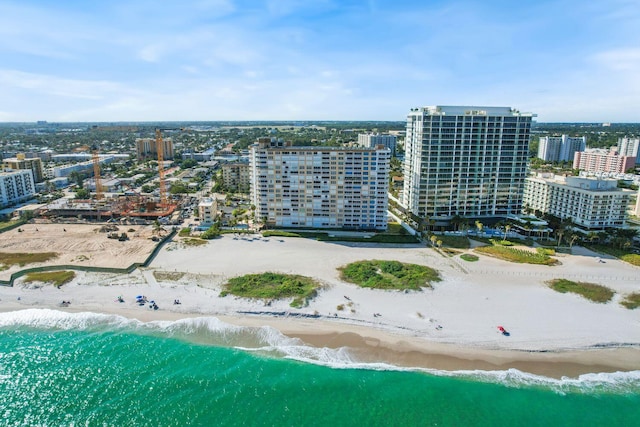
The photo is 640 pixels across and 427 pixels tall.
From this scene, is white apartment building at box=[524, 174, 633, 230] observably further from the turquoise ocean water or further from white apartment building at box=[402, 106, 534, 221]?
the turquoise ocean water

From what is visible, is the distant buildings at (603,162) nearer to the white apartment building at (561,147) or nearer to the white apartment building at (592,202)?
the white apartment building at (561,147)

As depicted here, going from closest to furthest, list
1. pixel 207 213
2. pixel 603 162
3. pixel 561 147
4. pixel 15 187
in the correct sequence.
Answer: pixel 207 213, pixel 15 187, pixel 603 162, pixel 561 147

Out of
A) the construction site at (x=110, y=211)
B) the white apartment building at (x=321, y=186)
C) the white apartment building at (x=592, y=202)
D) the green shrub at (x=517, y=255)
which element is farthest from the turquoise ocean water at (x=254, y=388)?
the construction site at (x=110, y=211)

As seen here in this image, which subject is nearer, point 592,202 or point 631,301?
point 631,301

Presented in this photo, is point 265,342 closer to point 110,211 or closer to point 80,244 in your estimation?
point 80,244

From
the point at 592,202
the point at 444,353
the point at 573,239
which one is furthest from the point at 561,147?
the point at 444,353

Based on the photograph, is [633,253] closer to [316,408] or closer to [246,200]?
[316,408]

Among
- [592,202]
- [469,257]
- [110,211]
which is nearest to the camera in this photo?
[469,257]
